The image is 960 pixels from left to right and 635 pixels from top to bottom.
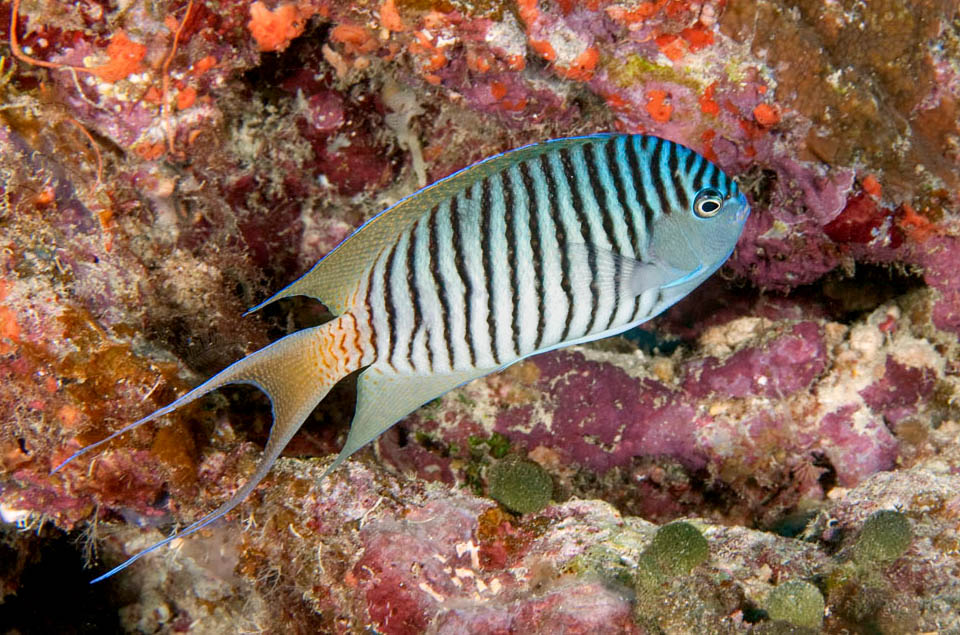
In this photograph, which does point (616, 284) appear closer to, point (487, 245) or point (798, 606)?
point (487, 245)

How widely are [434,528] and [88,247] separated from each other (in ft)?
7.56

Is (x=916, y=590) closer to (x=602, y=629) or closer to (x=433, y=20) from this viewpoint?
(x=602, y=629)

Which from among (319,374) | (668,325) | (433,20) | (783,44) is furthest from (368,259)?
(668,325)

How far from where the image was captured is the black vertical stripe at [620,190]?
2.28 metres

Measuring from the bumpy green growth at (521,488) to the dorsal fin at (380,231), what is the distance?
4.31 feet

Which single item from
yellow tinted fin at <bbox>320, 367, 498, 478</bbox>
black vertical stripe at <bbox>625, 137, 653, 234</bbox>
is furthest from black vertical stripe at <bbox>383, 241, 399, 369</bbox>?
black vertical stripe at <bbox>625, 137, 653, 234</bbox>

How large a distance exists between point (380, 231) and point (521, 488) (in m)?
1.54

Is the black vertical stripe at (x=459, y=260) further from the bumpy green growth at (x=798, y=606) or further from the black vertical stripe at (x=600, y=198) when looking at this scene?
the bumpy green growth at (x=798, y=606)

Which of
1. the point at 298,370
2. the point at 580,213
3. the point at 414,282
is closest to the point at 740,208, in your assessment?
the point at 580,213

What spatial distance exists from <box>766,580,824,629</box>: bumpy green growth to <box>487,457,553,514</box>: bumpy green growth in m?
1.12

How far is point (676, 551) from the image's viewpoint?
8.20ft

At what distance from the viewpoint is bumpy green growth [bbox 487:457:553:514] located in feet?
10.0

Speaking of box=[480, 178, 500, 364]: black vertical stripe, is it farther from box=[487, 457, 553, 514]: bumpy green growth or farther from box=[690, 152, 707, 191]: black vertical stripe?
box=[487, 457, 553, 514]: bumpy green growth

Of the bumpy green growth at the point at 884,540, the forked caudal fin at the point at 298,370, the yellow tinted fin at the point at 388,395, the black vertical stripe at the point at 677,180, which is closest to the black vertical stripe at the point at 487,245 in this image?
the yellow tinted fin at the point at 388,395
